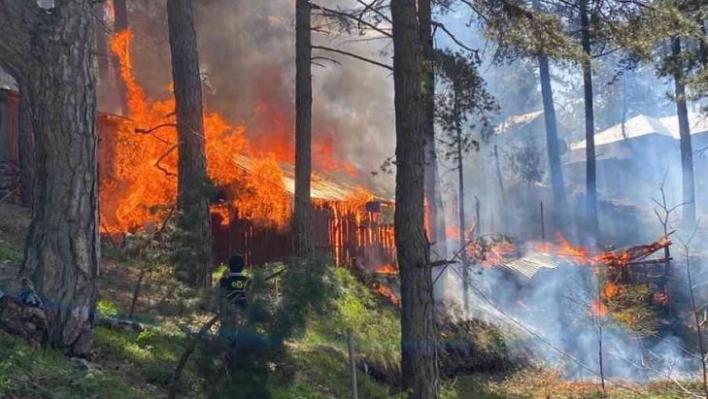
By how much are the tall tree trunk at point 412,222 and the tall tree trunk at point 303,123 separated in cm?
558

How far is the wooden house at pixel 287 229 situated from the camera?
16219 mm

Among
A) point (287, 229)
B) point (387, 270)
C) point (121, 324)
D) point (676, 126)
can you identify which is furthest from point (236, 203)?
point (676, 126)

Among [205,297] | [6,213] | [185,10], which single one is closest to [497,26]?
[185,10]

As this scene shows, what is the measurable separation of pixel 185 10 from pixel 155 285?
5521 millimetres

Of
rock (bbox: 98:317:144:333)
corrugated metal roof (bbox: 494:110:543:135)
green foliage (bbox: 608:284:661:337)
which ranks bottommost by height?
green foliage (bbox: 608:284:661:337)

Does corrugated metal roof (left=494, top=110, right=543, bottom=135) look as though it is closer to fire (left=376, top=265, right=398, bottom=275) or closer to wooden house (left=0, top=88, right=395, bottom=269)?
wooden house (left=0, top=88, right=395, bottom=269)

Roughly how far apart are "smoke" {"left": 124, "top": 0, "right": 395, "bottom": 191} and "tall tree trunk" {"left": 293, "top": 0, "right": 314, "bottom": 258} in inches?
445

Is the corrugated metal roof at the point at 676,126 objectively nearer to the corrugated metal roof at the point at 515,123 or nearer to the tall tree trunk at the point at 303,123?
the corrugated metal roof at the point at 515,123

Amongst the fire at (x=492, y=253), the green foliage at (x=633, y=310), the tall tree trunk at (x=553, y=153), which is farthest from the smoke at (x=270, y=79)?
the green foliage at (x=633, y=310)

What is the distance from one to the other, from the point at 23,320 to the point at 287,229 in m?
11.0

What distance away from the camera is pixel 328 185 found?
68.8ft

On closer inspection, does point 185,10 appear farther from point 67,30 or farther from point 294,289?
point 294,289

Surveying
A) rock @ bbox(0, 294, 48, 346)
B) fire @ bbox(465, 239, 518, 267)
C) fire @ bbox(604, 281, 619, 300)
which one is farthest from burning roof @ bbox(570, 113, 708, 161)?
rock @ bbox(0, 294, 48, 346)

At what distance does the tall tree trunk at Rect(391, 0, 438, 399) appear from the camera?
8.62 meters
